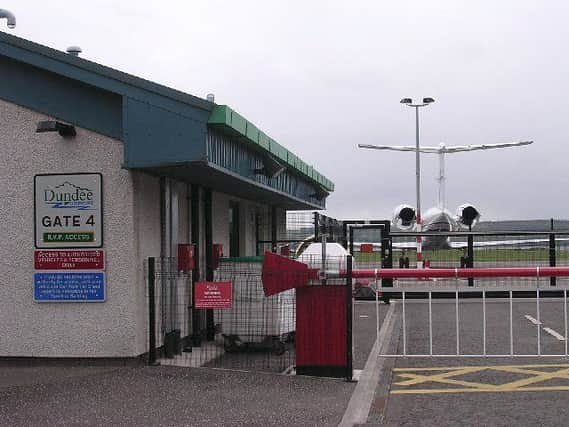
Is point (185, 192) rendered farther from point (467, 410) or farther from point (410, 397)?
point (467, 410)

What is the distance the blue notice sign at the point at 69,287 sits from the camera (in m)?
10.2

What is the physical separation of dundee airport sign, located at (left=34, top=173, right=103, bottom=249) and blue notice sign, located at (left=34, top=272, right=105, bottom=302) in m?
0.38

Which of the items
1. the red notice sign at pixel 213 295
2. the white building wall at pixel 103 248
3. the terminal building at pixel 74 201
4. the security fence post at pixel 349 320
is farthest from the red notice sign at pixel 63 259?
the security fence post at pixel 349 320

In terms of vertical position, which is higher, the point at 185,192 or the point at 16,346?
the point at 185,192

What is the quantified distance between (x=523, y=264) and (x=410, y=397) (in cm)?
1787

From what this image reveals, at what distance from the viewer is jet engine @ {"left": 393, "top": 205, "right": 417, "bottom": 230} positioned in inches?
1305

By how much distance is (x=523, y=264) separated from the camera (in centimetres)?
2519

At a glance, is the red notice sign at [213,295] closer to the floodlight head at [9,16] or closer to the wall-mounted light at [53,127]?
the wall-mounted light at [53,127]

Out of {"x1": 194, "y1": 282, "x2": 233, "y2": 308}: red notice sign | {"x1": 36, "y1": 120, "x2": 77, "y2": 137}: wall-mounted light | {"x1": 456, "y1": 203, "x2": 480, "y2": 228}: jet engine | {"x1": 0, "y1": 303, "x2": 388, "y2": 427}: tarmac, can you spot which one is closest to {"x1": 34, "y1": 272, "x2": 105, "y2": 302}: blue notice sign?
{"x1": 0, "y1": 303, "x2": 388, "y2": 427}: tarmac

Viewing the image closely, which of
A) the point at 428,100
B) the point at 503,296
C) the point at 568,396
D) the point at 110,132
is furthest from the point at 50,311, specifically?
the point at 428,100

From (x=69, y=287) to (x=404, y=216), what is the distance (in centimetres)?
2425

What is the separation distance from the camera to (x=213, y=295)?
10008 mm

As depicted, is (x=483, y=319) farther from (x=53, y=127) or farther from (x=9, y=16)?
(x=9, y=16)

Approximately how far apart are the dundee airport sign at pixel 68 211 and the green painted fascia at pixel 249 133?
71.0 inches
